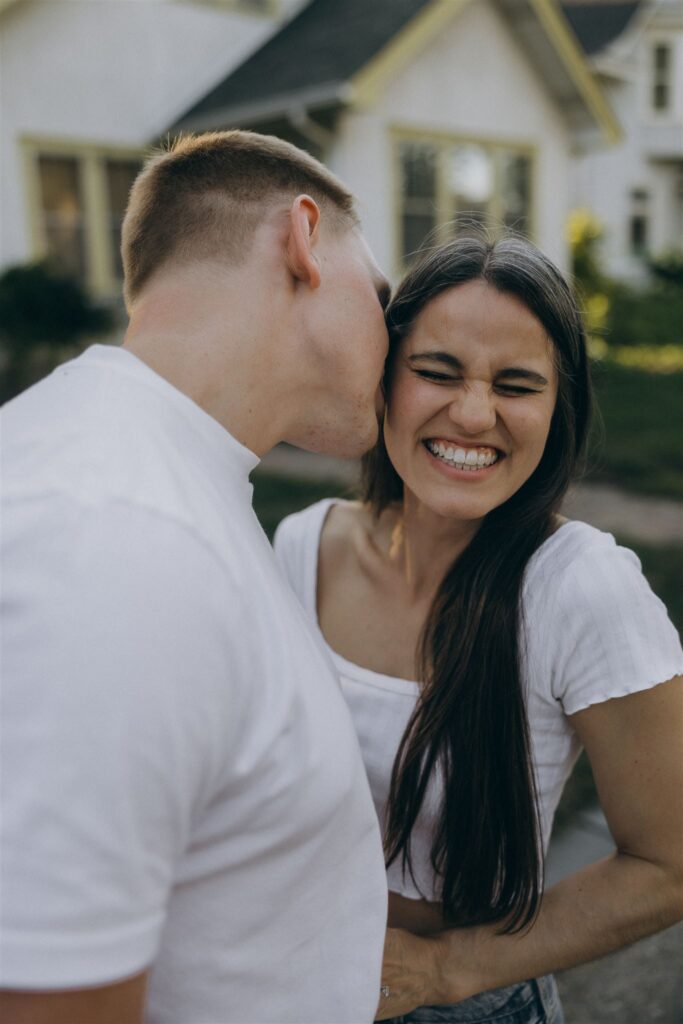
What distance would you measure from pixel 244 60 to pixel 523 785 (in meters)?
13.1

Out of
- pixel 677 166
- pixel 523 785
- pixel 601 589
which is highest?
pixel 601 589

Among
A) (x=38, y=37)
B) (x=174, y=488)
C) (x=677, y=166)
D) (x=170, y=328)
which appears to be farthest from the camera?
(x=677, y=166)

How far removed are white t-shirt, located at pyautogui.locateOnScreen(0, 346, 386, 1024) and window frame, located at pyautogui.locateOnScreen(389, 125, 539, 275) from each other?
34.5 feet

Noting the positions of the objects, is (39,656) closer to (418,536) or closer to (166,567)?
(166,567)

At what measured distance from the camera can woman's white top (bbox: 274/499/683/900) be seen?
154cm

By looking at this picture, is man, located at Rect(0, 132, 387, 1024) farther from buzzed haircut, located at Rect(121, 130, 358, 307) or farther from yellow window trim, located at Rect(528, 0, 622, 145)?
yellow window trim, located at Rect(528, 0, 622, 145)

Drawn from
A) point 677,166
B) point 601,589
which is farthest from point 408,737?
point 677,166

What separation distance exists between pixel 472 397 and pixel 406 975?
43.2 inches

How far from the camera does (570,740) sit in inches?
67.6

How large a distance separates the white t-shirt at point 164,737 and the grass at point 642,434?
18.5 feet

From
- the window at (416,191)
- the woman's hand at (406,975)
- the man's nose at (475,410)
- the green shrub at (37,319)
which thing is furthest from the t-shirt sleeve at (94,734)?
the window at (416,191)

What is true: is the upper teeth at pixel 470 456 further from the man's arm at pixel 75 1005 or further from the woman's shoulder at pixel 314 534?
the man's arm at pixel 75 1005

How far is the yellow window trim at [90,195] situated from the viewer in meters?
11.2

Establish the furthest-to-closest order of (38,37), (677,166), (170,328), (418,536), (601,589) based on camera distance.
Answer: (677,166) < (38,37) < (418,536) < (601,589) < (170,328)
